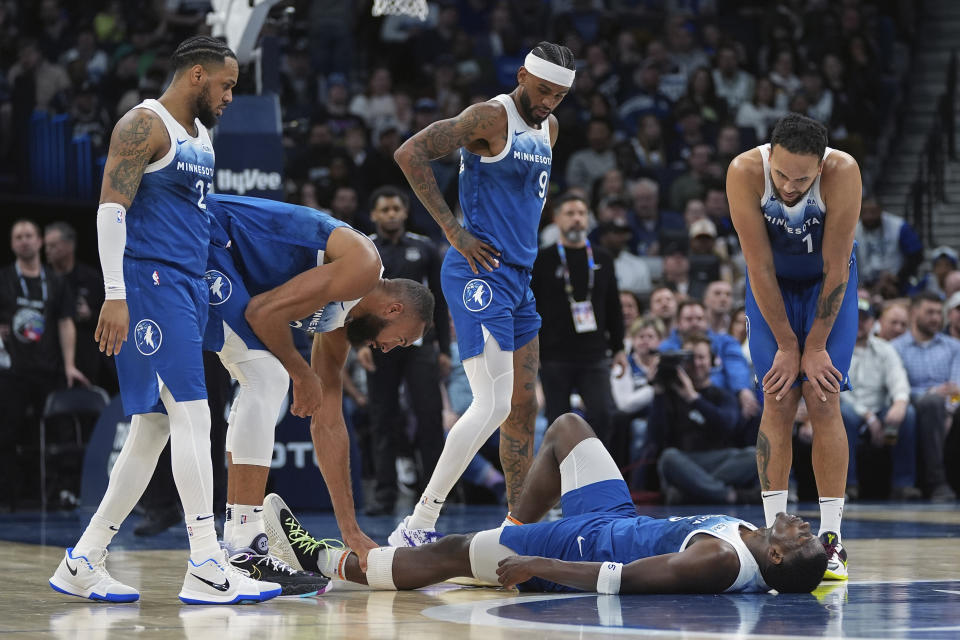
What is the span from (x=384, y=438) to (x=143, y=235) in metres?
4.84

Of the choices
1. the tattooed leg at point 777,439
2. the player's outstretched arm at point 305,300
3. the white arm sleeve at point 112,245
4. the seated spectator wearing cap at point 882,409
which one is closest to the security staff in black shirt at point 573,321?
the seated spectator wearing cap at point 882,409

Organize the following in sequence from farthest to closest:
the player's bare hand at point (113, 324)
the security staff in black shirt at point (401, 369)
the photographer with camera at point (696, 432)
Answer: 1. the photographer with camera at point (696, 432)
2. the security staff in black shirt at point (401, 369)
3. the player's bare hand at point (113, 324)

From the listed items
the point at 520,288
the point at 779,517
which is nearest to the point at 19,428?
the point at 520,288

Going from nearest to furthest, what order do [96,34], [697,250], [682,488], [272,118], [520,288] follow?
[520,288] → [272,118] → [682,488] → [697,250] → [96,34]

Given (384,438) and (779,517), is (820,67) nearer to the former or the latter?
(384,438)

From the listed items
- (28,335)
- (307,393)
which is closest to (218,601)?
(307,393)

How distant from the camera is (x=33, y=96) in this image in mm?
14117

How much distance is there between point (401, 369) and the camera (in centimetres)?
989

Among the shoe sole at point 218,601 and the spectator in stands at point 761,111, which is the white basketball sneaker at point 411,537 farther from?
the spectator in stands at point 761,111

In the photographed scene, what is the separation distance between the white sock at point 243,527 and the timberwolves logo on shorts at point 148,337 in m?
0.85

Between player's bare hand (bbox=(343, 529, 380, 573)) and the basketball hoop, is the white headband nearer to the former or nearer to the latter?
player's bare hand (bbox=(343, 529, 380, 573))

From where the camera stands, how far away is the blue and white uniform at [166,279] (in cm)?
510

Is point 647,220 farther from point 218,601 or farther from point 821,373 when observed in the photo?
point 218,601

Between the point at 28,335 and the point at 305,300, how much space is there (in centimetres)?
595
